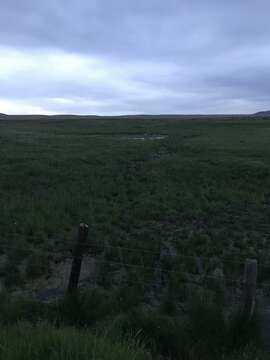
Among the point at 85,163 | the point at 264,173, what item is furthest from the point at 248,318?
the point at 85,163

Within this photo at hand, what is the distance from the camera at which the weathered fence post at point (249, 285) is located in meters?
5.48

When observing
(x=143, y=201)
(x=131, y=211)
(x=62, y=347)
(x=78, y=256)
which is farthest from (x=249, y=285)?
(x=143, y=201)

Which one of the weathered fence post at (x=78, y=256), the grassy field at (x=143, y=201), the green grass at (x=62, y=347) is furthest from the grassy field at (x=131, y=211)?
the green grass at (x=62, y=347)

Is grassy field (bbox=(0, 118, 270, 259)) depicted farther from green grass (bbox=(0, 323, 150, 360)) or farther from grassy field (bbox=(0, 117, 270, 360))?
green grass (bbox=(0, 323, 150, 360))

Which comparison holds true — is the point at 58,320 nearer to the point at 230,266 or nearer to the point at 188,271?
the point at 188,271

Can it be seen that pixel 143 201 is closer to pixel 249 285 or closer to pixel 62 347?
pixel 249 285

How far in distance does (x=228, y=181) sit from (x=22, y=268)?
14.0 meters

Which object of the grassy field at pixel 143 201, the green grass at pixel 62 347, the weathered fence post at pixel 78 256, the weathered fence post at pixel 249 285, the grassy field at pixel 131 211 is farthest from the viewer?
the grassy field at pixel 143 201

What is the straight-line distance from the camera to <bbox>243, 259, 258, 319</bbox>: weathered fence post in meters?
5.48

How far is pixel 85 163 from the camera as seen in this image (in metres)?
25.6

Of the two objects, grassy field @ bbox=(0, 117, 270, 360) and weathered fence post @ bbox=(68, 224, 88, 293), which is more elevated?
weathered fence post @ bbox=(68, 224, 88, 293)

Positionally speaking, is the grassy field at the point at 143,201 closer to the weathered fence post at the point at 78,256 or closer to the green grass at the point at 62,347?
the weathered fence post at the point at 78,256

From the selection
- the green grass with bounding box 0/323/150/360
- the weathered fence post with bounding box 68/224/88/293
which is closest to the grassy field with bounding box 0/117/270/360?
the weathered fence post with bounding box 68/224/88/293

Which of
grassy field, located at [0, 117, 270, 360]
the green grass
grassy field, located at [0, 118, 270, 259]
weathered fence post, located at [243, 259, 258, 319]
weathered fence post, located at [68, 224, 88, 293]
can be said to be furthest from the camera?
grassy field, located at [0, 118, 270, 259]
